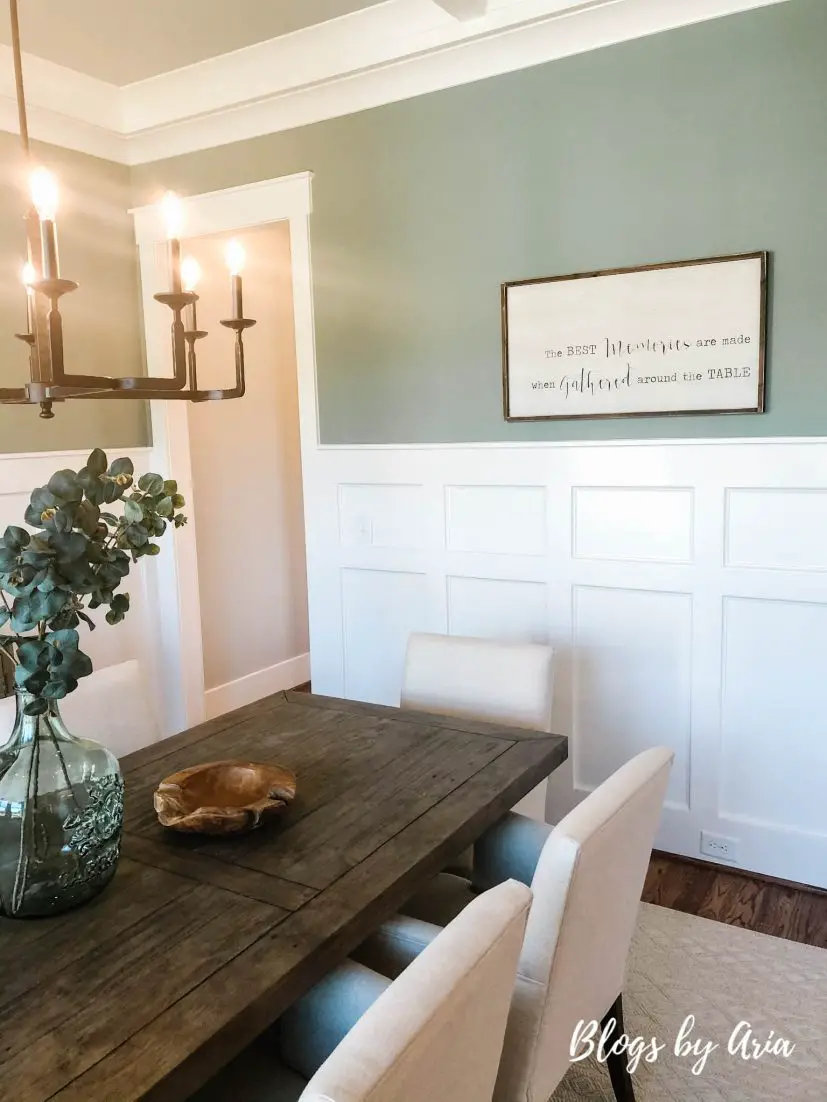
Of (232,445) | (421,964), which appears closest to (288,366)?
(232,445)

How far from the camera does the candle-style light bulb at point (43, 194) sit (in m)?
1.33

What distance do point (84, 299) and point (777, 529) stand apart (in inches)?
109

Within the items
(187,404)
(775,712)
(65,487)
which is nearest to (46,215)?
(65,487)

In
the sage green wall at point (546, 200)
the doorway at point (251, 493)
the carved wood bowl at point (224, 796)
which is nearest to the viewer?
the carved wood bowl at point (224, 796)

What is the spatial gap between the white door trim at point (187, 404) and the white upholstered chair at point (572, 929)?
2.24 m

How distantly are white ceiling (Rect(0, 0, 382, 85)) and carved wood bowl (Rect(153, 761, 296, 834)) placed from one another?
242 centimetres

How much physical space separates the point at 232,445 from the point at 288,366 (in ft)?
1.91

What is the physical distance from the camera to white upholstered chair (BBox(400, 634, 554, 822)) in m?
2.22

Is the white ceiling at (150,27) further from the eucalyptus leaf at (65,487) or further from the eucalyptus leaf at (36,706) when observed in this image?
the eucalyptus leaf at (36,706)

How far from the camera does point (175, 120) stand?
3.40 metres

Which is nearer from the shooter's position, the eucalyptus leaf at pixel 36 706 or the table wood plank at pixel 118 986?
the table wood plank at pixel 118 986

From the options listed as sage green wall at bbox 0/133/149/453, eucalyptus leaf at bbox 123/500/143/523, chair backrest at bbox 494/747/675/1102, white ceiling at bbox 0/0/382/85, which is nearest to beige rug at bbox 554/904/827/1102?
chair backrest at bbox 494/747/675/1102

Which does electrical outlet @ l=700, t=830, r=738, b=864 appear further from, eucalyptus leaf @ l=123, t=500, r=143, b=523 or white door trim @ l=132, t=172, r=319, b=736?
eucalyptus leaf @ l=123, t=500, r=143, b=523

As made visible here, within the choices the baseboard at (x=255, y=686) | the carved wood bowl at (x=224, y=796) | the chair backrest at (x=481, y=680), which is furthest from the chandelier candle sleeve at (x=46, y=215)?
the baseboard at (x=255, y=686)
